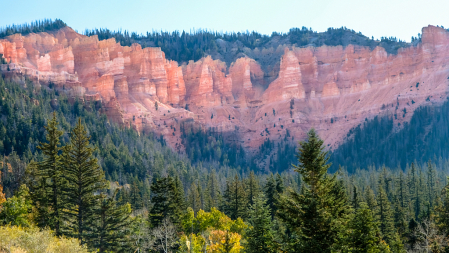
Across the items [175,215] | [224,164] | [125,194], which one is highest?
[175,215]

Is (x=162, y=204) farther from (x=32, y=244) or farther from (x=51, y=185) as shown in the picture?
(x=32, y=244)

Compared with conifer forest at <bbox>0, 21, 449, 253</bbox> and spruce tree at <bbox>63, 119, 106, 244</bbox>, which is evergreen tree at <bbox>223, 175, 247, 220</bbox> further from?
spruce tree at <bbox>63, 119, 106, 244</bbox>

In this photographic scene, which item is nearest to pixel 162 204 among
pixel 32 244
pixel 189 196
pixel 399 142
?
pixel 32 244

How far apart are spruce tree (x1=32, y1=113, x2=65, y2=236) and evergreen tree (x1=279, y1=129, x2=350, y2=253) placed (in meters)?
19.0

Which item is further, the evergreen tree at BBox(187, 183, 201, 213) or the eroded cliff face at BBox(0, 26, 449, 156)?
the eroded cliff face at BBox(0, 26, 449, 156)

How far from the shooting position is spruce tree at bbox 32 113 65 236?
3516 centimetres

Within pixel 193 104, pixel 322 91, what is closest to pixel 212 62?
pixel 193 104

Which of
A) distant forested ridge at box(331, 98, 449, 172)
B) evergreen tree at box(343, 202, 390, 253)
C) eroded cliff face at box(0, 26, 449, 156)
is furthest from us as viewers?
eroded cliff face at box(0, 26, 449, 156)

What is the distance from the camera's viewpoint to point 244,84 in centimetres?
18288

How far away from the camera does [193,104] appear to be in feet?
578

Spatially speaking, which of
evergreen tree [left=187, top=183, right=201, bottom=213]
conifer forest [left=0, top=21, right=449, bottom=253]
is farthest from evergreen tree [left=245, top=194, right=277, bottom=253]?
evergreen tree [left=187, top=183, right=201, bottom=213]

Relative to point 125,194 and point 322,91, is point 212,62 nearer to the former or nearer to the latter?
point 322,91

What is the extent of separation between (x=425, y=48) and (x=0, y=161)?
128 meters

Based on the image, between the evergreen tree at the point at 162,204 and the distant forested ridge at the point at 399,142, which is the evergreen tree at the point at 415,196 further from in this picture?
the distant forested ridge at the point at 399,142
